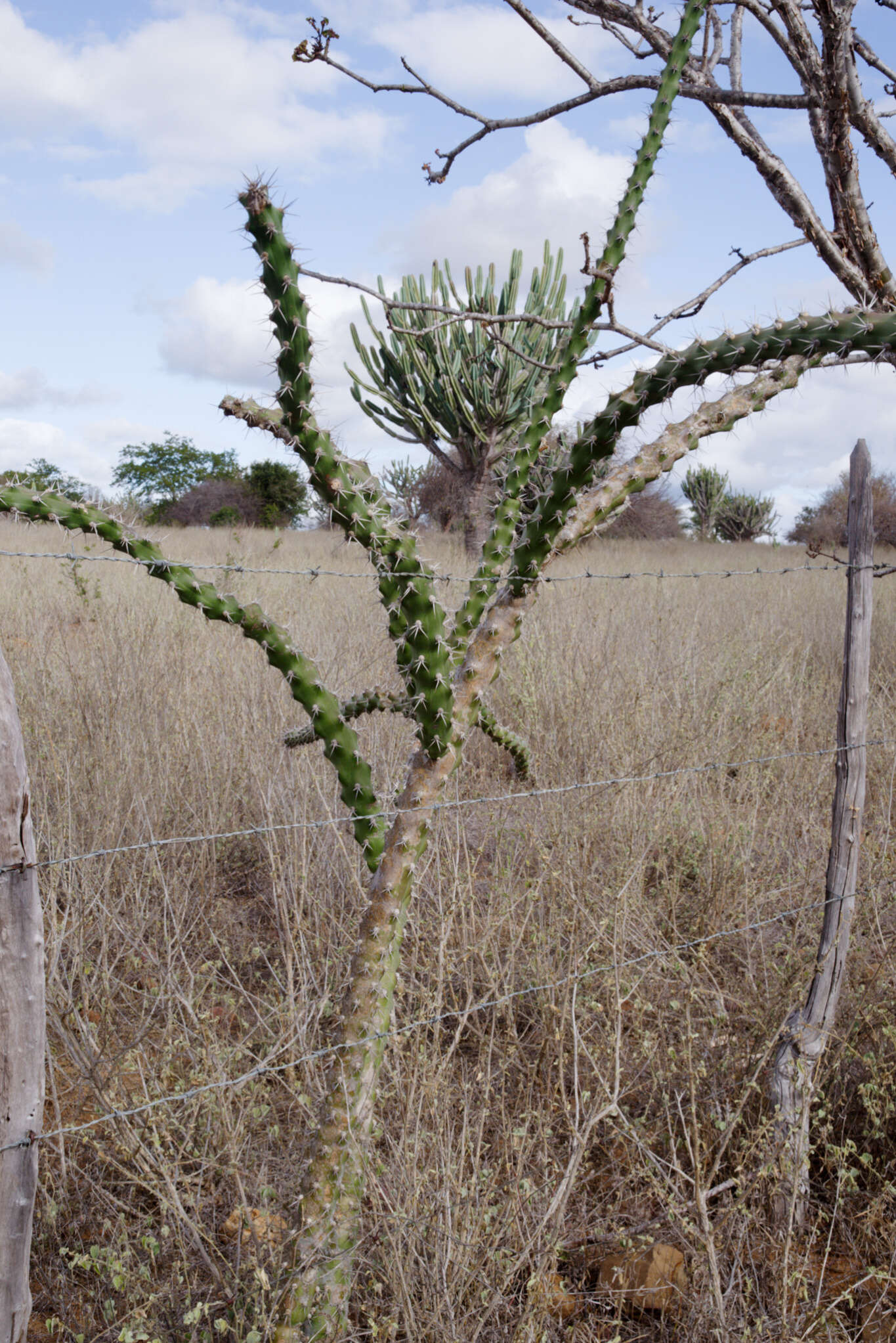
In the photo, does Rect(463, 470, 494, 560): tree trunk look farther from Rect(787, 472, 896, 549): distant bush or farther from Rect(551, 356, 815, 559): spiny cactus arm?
Rect(551, 356, 815, 559): spiny cactus arm

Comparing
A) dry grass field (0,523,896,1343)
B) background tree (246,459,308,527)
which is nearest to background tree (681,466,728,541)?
background tree (246,459,308,527)

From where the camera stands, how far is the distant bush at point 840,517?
17.8 meters

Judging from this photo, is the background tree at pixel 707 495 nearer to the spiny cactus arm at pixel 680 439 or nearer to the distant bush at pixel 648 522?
the distant bush at pixel 648 522

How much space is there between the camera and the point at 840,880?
2.52 meters

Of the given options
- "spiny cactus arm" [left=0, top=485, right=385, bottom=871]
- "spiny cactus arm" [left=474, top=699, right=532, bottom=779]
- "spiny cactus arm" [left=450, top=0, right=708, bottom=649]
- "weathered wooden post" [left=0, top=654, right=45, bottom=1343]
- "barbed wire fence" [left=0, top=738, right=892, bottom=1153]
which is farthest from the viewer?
"spiny cactus arm" [left=474, top=699, right=532, bottom=779]

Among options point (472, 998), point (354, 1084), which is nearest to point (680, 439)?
point (472, 998)

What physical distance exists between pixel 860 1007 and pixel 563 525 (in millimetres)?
1682

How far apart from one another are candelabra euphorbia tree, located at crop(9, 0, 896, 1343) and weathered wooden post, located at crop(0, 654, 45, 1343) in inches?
19.3

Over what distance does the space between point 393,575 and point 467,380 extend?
36.7 ft

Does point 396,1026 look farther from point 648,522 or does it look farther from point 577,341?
point 648,522

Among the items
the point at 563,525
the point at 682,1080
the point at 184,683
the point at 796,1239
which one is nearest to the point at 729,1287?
the point at 796,1239

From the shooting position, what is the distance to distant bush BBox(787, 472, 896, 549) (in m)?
17.8

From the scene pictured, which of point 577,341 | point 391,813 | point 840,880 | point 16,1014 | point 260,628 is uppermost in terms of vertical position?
point 577,341

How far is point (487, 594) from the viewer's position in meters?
2.69
